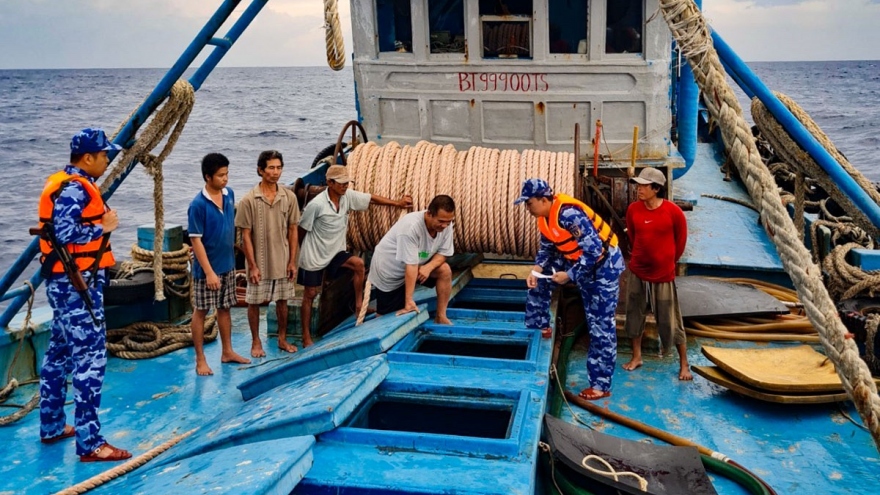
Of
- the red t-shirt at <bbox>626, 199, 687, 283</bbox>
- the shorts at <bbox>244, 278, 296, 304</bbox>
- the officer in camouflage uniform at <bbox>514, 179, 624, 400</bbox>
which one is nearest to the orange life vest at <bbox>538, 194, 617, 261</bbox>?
the officer in camouflage uniform at <bbox>514, 179, 624, 400</bbox>

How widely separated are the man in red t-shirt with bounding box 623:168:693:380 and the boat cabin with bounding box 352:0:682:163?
2103 millimetres

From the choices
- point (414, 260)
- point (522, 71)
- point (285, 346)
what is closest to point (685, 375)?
point (414, 260)

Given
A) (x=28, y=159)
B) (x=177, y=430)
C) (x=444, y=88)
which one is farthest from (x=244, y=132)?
(x=177, y=430)

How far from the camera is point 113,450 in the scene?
17.1 ft

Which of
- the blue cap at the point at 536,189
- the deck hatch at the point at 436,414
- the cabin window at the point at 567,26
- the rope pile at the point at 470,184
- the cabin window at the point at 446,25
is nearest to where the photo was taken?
the deck hatch at the point at 436,414

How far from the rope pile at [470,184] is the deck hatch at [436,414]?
2.21m

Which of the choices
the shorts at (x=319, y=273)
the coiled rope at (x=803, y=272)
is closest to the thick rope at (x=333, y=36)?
the shorts at (x=319, y=273)

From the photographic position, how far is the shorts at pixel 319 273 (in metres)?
6.96

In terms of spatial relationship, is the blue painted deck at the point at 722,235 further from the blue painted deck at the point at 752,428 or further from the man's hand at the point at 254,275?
the man's hand at the point at 254,275

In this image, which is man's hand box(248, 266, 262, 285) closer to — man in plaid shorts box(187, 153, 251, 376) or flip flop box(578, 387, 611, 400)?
man in plaid shorts box(187, 153, 251, 376)

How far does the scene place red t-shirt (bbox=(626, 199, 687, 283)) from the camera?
6.32 meters


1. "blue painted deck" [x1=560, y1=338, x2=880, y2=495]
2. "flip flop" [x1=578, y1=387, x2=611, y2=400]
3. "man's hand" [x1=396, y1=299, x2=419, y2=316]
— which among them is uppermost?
"man's hand" [x1=396, y1=299, x2=419, y2=316]

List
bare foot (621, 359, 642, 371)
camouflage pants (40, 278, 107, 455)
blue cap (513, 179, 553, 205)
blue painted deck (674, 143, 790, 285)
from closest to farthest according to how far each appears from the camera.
A: camouflage pants (40, 278, 107, 455) → blue cap (513, 179, 553, 205) → bare foot (621, 359, 642, 371) → blue painted deck (674, 143, 790, 285)

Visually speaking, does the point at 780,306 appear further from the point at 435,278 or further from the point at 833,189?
the point at 435,278
